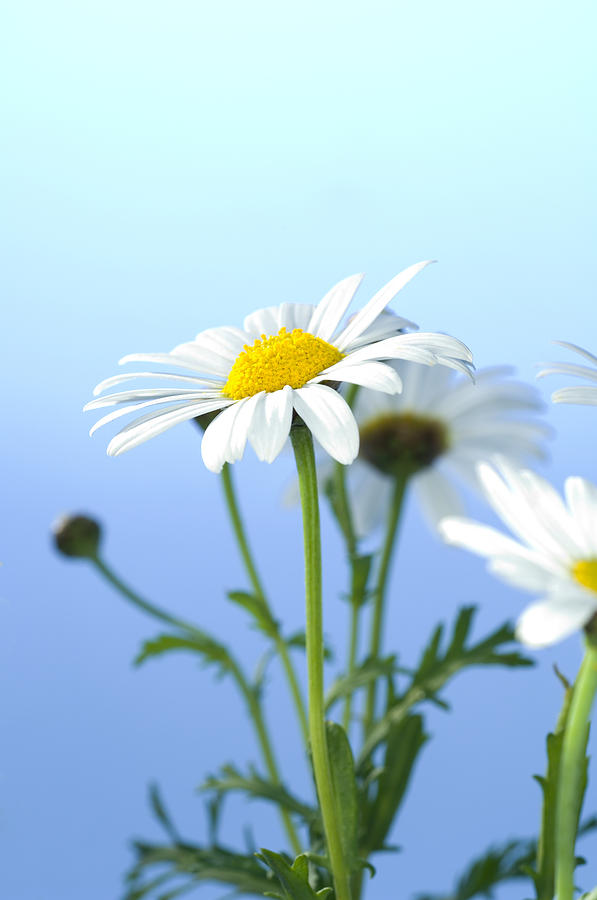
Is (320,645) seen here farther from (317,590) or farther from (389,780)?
(389,780)

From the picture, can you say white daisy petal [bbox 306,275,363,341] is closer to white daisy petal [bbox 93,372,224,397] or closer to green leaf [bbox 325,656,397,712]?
white daisy petal [bbox 93,372,224,397]

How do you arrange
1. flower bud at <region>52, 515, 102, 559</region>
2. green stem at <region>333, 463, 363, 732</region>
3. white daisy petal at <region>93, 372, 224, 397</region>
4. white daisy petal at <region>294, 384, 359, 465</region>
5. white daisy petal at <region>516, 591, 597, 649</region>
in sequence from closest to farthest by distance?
white daisy petal at <region>516, 591, 597, 649</region> < white daisy petal at <region>294, 384, 359, 465</region> < white daisy petal at <region>93, 372, 224, 397</region> < green stem at <region>333, 463, 363, 732</region> < flower bud at <region>52, 515, 102, 559</region>

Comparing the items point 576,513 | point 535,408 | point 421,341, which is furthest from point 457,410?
point 576,513

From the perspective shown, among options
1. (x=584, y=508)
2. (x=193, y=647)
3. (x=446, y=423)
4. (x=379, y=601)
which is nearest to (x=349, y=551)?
(x=379, y=601)

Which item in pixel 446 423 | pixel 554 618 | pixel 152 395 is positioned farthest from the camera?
pixel 446 423

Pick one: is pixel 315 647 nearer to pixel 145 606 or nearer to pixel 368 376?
pixel 368 376

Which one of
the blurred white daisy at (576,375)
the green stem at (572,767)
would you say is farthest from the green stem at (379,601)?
the green stem at (572,767)

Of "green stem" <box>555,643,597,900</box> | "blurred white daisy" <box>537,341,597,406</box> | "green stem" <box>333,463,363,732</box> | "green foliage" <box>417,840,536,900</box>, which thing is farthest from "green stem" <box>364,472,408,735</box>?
"green stem" <box>555,643,597,900</box>

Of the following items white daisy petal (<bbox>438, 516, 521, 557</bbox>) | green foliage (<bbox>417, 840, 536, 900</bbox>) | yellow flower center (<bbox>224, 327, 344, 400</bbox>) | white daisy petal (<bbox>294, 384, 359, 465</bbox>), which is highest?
yellow flower center (<bbox>224, 327, 344, 400</bbox>)
